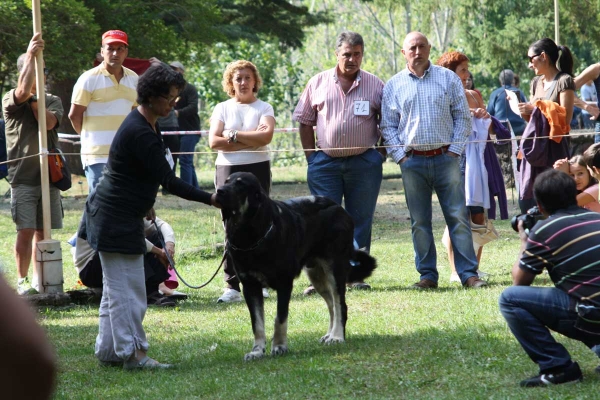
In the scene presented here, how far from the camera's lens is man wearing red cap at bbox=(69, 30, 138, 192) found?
770 cm

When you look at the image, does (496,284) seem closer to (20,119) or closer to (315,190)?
(315,190)

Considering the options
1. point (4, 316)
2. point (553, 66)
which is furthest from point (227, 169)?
point (4, 316)

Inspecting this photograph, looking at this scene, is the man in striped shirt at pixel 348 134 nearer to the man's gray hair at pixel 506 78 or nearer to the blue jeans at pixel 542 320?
the blue jeans at pixel 542 320

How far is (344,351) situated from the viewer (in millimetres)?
5484

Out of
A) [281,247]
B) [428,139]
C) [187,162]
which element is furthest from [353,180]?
[187,162]

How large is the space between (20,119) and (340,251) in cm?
366

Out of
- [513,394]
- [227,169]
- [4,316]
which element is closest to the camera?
[4,316]

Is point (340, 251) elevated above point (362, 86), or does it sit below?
below

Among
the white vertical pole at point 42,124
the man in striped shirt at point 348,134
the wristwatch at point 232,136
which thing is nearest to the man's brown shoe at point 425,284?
the man in striped shirt at point 348,134

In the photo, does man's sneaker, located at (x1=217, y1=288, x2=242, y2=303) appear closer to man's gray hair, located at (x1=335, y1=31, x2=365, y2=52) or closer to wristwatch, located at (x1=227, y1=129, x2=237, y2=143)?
wristwatch, located at (x1=227, y1=129, x2=237, y2=143)

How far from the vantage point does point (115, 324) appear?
524 cm

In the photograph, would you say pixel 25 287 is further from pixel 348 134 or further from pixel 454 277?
pixel 454 277

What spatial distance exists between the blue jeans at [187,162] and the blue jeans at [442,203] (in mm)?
7602

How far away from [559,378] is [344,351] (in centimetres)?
160
